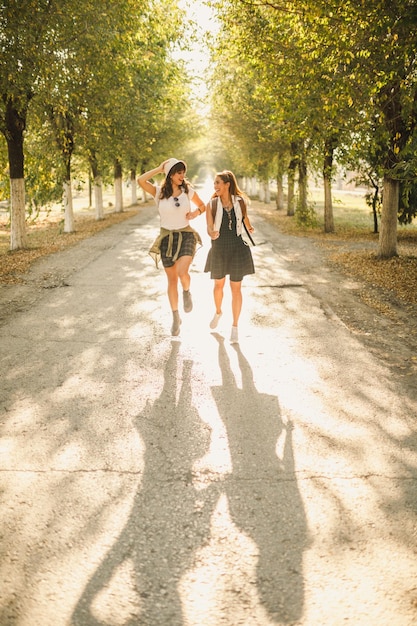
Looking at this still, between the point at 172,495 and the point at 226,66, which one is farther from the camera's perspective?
the point at 226,66

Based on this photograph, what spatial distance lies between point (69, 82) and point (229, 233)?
7344mm

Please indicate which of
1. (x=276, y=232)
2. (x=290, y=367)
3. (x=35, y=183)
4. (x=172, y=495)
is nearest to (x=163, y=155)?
(x=276, y=232)

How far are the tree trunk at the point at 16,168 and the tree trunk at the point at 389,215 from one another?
9.13 meters

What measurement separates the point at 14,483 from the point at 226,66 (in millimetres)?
21229

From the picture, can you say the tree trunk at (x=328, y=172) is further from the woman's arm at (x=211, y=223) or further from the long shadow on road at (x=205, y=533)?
the long shadow on road at (x=205, y=533)

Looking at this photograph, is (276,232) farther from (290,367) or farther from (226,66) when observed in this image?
(290,367)

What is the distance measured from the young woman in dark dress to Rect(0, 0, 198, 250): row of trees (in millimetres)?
5903

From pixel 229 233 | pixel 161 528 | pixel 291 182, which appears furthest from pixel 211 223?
pixel 291 182

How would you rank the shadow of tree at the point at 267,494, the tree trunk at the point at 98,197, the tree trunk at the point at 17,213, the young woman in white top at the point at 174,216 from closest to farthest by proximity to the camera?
1. the shadow of tree at the point at 267,494
2. the young woman in white top at the point at 174,216
3. the tree trunk at the point at 17,213
4. the tree trunk at the point at 98,197

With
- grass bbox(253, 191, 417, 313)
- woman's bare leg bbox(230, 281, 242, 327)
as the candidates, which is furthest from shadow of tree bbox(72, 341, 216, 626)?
grass bbox(253, 191, 417, 313)

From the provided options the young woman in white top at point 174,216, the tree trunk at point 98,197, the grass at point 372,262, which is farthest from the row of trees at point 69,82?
the grass at point 372,262

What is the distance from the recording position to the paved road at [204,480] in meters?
2.52

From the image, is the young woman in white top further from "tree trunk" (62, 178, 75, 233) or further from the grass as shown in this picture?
"tree trunk" (62, 178, 75, 233)

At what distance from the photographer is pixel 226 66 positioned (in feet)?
69.7
